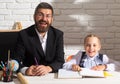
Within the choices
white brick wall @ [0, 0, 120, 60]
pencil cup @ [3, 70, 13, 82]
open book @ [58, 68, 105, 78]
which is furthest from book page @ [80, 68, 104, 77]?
white brick wall @ [0, 0, 120, 60]

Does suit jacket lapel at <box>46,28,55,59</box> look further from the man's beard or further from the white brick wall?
the white brick wall

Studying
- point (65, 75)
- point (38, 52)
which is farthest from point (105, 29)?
point (65, 75)

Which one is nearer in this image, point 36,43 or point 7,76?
point 7,76

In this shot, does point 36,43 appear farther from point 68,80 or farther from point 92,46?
point 68,80

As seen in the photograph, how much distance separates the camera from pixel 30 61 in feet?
7.54

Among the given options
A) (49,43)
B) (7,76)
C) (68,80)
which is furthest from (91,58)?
(7,76)

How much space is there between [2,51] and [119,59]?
133cm

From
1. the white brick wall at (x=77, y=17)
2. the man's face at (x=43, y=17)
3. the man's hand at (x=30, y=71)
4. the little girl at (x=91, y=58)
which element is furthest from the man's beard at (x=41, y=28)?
the white brick wall at (x=77, y=17)

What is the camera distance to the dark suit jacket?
87.8 inches

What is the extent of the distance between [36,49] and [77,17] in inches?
40.6

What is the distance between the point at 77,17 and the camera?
314cm

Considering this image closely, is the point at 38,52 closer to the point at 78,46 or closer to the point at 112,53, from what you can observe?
the point at 78,46

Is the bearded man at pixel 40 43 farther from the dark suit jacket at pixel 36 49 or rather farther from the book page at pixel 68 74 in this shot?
the book page at pixel 68 74

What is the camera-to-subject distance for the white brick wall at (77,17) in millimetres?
3090
